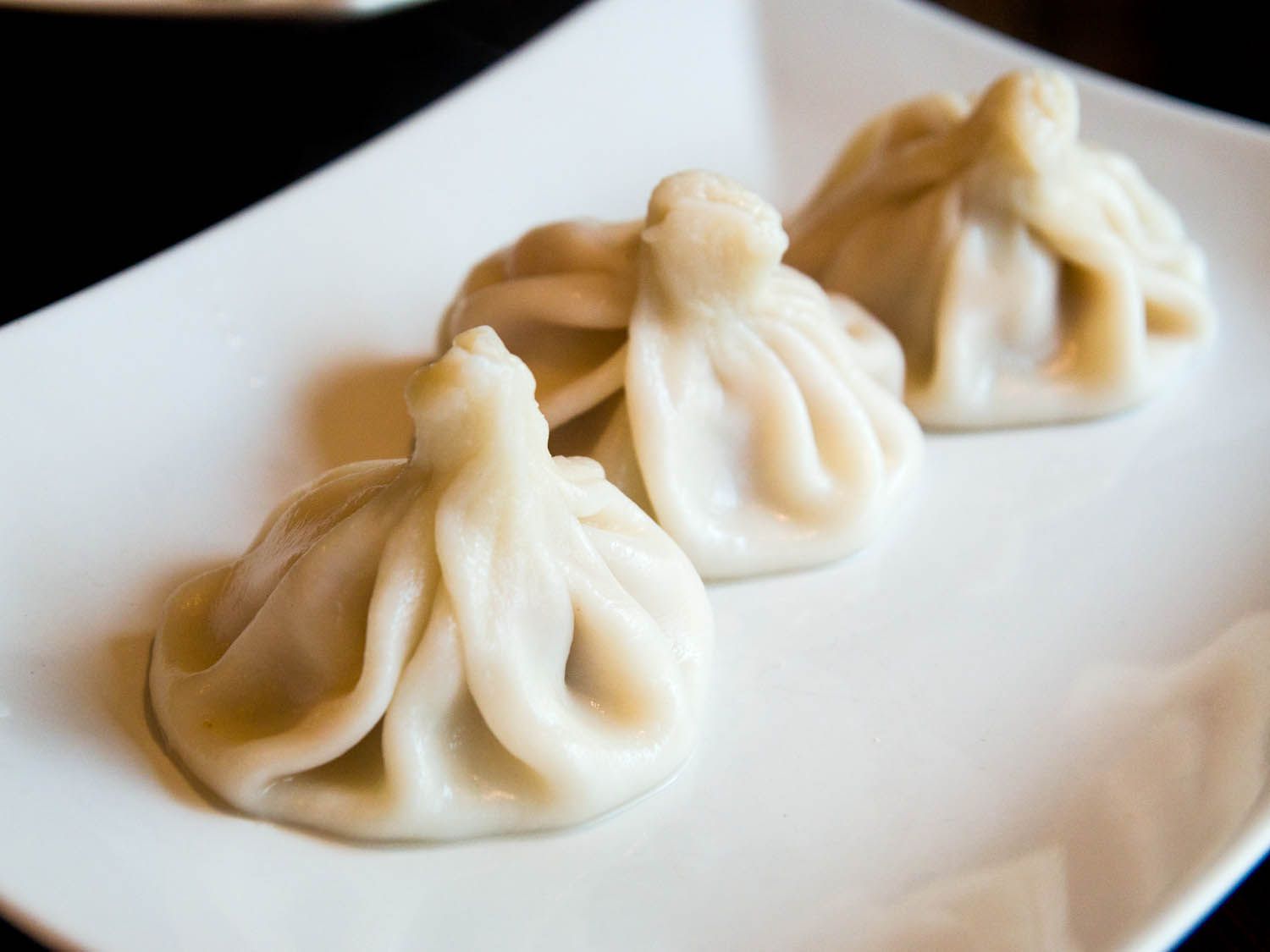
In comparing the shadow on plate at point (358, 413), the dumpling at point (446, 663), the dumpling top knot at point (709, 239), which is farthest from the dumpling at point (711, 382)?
the dumpling at point (446, 663)

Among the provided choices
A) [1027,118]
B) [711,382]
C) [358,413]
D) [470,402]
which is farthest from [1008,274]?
[470,402]

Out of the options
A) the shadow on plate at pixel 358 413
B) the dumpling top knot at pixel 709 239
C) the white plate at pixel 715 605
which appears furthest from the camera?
the shadow on plate at pixel 358 413

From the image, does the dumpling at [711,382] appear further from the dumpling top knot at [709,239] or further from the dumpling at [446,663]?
the dumpling at [446,663]

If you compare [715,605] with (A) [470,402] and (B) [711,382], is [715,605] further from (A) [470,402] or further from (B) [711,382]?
(A) [470,402]

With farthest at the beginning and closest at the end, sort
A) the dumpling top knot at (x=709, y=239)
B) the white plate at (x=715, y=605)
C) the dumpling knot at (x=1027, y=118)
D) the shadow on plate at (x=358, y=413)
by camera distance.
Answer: the dumpling knot at (x=1027, y=118) → the shadow on plate at (x=358, y=413) → the dumpling top knot at (x=709, y=239) → the white plate at (x=715, y=605)

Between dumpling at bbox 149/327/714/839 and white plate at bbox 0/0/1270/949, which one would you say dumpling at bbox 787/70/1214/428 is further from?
dumpling at bbox 149/327/714/839

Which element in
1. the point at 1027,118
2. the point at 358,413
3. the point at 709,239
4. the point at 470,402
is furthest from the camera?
the point at 1027,118

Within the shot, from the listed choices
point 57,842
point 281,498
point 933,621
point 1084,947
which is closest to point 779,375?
point 933,621
